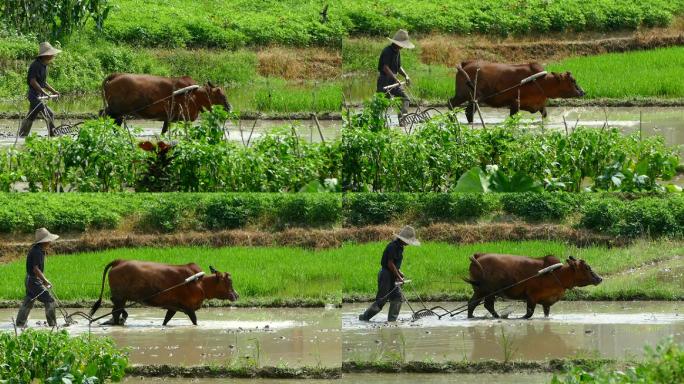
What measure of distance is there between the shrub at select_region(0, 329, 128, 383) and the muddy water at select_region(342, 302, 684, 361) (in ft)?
7.05

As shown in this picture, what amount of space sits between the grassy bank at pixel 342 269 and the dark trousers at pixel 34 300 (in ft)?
3.36

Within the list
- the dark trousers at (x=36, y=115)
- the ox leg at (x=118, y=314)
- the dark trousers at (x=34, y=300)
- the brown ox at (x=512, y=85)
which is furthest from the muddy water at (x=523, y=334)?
the brown ox at (x=512, y=85)

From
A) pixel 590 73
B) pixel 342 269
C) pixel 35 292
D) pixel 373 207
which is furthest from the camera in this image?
pixel 590 73

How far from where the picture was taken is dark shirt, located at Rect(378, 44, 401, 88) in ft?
65.0

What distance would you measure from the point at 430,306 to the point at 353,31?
1204cm

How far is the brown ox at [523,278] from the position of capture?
14.6 meters

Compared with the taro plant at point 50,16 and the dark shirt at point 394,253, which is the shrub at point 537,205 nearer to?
the dark shirt at point 394,253

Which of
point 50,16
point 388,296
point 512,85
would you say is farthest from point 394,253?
point 50,16

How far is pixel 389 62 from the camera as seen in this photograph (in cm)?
1983

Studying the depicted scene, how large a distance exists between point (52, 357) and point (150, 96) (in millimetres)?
8562

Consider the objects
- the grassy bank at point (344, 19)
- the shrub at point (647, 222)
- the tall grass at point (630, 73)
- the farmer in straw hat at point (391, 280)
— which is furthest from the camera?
the grassy bank at point (344, 19)

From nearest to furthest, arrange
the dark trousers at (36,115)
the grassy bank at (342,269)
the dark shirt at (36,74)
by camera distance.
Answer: the grassy bank at (342,269) < the dark trousers at (36,115) < the dark shirt at (36,74)

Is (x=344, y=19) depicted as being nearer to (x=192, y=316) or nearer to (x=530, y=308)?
(x=530, y=308)

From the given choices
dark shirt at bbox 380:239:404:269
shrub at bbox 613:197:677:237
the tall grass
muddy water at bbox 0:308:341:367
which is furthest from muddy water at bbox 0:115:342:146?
dark shirt at bbox 380:239:404:269
